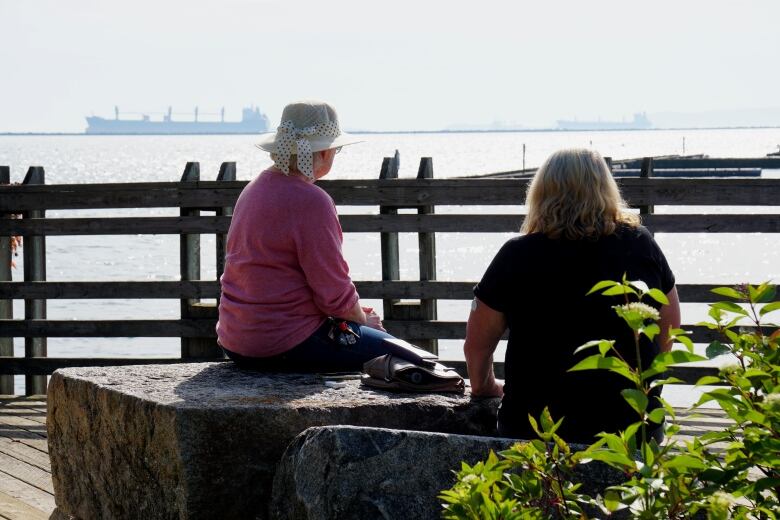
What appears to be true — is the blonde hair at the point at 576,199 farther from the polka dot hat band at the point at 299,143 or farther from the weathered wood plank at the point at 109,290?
the weathered wood plank at the point at 109,290

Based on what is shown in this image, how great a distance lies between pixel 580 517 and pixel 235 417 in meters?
1.77

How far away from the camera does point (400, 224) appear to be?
6406 mm

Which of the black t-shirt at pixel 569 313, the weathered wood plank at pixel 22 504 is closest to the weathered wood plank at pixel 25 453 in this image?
the weathered wood plank at pixel 22 504

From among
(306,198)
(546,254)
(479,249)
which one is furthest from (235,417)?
(479,249)

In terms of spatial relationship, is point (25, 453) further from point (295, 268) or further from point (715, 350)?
point (715, 350)

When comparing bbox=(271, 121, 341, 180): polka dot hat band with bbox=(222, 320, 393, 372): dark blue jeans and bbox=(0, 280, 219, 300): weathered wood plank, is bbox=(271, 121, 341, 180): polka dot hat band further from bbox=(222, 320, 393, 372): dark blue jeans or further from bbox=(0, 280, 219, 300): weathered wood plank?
bbox=(0, 280, 219, 300): weathered wood plank

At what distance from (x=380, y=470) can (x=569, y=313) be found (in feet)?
2.50

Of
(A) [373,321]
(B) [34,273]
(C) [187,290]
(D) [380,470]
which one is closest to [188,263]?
(C) [187,290]

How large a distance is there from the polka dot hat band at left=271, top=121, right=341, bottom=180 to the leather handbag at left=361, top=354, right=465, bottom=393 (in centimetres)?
63

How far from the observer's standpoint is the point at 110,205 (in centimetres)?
684

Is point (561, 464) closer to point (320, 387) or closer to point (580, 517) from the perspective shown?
point (580, 517)

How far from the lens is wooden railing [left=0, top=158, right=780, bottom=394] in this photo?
623cm

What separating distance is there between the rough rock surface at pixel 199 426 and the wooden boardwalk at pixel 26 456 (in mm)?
421

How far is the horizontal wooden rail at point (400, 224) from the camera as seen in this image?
20.4 feet
